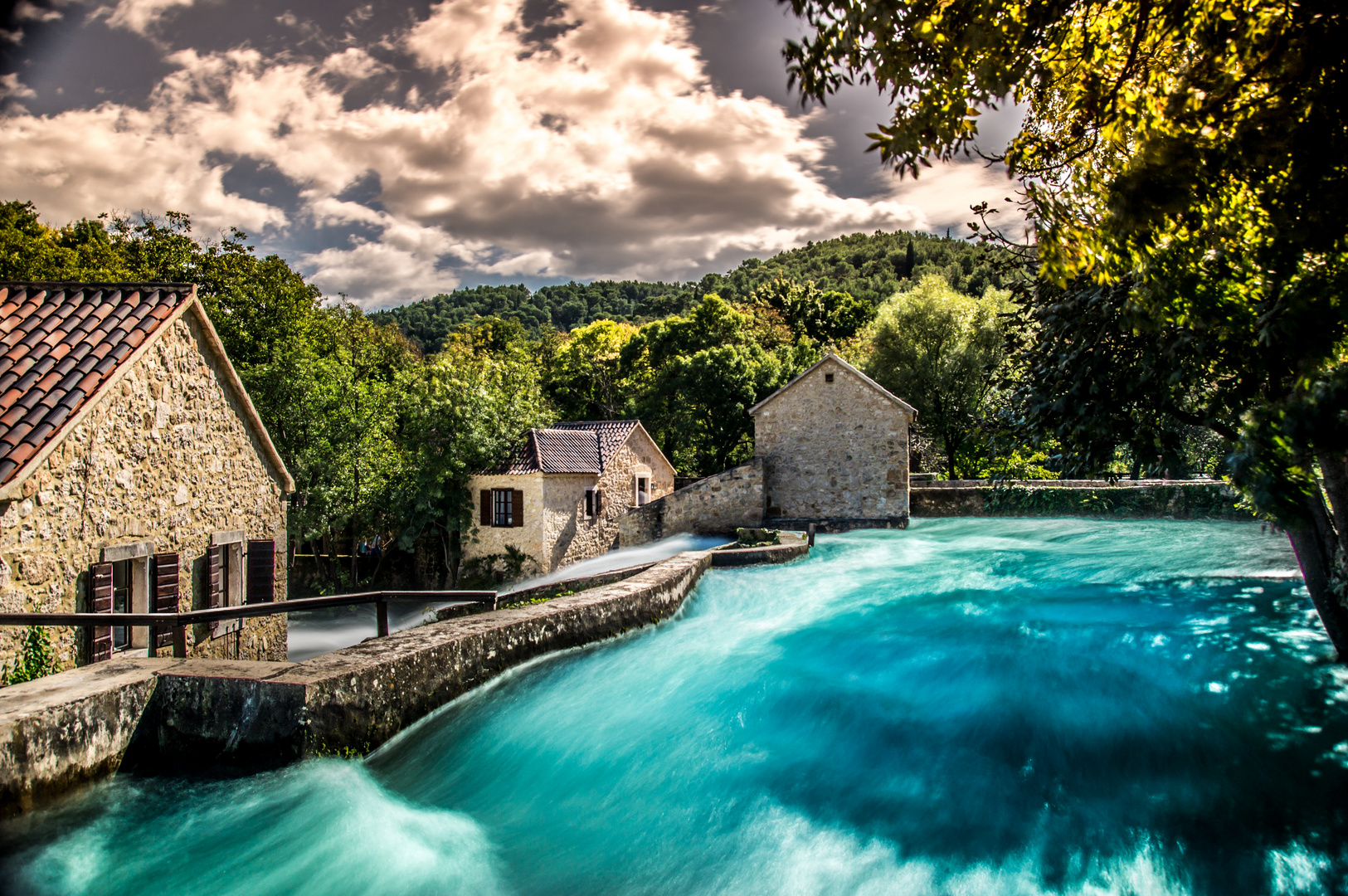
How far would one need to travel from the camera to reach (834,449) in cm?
2380

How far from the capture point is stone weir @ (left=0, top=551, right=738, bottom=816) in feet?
12.4

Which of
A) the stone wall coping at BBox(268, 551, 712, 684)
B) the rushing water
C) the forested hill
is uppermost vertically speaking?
the forested hill

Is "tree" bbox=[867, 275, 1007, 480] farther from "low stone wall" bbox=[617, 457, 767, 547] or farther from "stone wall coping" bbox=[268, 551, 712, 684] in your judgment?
"stone wall coping" bbox=[268, 551, 712, 684]

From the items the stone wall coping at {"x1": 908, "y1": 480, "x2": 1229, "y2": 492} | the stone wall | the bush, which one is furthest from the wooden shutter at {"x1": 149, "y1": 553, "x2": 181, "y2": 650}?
the stone wall coping at {"x1": 908, "y1": 480, "x2": 1229, "y2": 492}

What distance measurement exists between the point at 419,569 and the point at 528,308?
7745 centimetres

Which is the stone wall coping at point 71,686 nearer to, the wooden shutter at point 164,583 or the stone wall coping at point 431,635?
the stone wall coping at point 431,635

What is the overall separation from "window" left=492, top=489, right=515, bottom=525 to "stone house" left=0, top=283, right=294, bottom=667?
986 centimetres

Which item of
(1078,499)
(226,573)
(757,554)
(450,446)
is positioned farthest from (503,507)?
(1078,499)

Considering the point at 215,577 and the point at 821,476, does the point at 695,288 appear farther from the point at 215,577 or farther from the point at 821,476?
the point at 215,577

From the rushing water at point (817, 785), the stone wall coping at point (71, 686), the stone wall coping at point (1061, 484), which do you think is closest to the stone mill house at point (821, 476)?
the stone wall coping at point (1061, 484)

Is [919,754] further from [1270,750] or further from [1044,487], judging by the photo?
[1044,487]

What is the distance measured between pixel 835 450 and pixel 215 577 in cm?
1910

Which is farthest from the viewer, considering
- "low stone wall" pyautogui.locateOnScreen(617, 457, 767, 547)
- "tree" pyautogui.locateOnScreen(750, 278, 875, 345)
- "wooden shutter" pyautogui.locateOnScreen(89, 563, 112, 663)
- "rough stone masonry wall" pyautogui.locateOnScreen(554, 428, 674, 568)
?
"tree" pyautogui.locateOnScreen(750, 278, 875, 345)

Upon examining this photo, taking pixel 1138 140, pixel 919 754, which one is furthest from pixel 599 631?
pixel 1138 140
